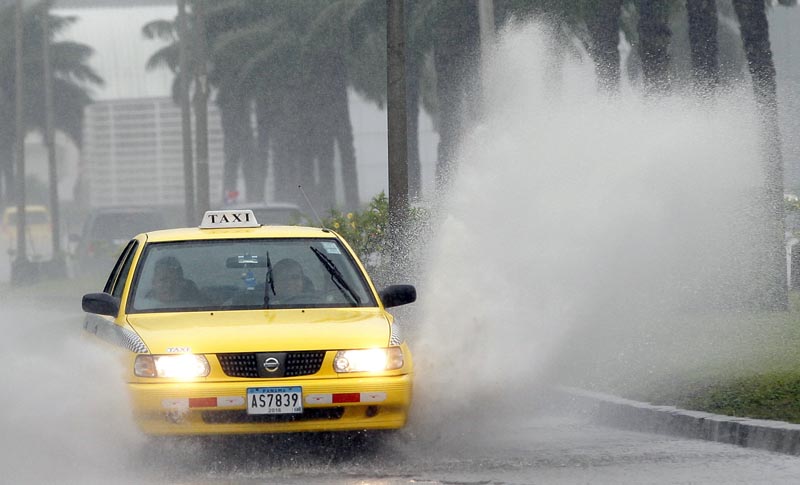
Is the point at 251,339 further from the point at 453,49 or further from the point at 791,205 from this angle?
the point at 453,49

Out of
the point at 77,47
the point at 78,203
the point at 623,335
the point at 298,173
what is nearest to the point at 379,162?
the point at 298,173

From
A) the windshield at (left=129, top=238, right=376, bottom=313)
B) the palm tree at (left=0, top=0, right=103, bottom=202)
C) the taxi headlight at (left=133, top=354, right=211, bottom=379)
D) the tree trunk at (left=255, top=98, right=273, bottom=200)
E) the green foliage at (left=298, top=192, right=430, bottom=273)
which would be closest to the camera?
the taxi headlight at (left=133, top=354, right=211, bottom=379)

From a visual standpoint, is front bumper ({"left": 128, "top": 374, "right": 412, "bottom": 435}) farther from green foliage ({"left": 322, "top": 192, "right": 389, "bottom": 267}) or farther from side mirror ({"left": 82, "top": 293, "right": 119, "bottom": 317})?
green foliage ({"left": 322, "top": 192, "right": 389, "bottom": 267})

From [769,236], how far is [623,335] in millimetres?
5539

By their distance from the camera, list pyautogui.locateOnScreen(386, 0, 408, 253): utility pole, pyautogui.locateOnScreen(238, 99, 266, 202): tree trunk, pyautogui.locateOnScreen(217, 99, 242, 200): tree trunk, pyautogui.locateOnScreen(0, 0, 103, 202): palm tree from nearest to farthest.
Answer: pyautogui.locateOnScreen(386, 0, 408, 253): utility pole → pyautogui.locateOnScreen(217, 99, 242, 200): tree trunk → pyautogui.locateOnScreen(238, 99, 266, 202): tree trunk → pyautogui.locateOnScreen(0, 0, 103, 202): palm tree

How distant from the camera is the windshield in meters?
10.3

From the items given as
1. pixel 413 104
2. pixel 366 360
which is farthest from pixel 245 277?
pixel 413 104

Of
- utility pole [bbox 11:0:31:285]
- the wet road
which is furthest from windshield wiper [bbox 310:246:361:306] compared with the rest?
utility pole [bbox 11:0:31:285]

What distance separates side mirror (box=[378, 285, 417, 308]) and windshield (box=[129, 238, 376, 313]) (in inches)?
3.9

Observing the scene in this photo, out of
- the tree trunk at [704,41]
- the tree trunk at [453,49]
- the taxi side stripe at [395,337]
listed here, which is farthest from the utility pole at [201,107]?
the taxi side stripe at [395,337]

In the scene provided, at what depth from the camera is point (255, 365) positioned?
9219 mm

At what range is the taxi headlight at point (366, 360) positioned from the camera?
30.5ft

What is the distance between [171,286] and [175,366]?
48.7 inches

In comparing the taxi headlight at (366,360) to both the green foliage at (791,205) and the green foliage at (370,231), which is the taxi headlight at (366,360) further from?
the green foliage at (791,205)
